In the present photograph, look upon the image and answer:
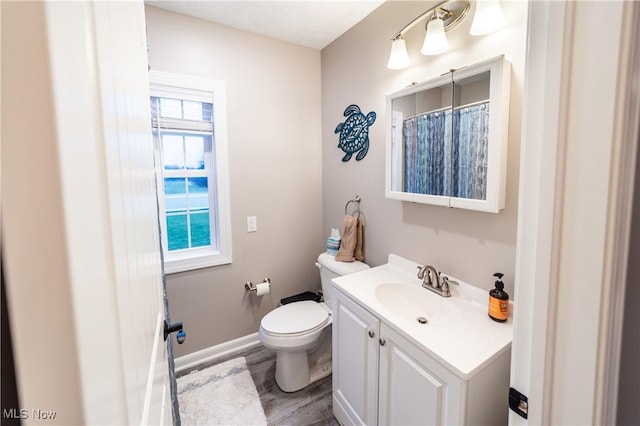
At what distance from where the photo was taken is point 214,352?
85.6 inches

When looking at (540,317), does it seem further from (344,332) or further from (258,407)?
(258,407)

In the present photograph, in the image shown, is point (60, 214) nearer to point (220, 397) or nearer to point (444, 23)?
point (444, 23)

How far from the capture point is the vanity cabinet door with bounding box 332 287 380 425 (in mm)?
1325

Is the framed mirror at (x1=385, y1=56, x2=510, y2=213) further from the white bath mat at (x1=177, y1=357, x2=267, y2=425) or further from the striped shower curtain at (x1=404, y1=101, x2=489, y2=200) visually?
the white bath mat at (x1=177, y1=357, x2=267, y2=425)

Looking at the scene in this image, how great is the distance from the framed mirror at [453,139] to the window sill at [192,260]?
1327mm

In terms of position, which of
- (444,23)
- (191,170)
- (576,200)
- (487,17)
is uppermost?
(444,23)

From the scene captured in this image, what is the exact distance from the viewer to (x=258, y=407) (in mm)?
1727

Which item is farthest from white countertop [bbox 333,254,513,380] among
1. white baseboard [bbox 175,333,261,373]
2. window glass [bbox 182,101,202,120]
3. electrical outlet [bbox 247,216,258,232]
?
window glass [bbox 182,101,202,120]

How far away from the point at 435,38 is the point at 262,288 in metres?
1.96

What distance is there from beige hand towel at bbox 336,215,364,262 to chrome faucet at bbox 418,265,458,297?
57cm

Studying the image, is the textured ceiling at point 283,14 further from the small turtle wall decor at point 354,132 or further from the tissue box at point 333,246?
the tissue box at point 333,246

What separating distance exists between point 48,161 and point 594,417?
92 centimetres
